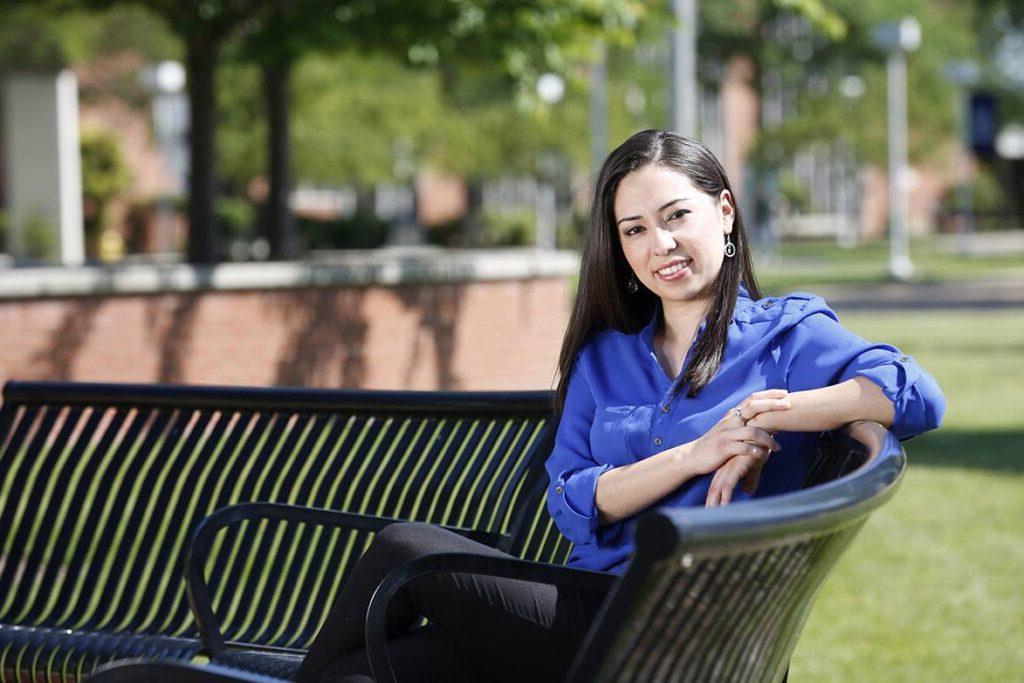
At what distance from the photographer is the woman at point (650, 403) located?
2.71 meters

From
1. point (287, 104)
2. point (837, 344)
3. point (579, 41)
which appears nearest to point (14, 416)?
point (837, 344)

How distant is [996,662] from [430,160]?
31.2 m

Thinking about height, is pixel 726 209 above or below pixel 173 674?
above

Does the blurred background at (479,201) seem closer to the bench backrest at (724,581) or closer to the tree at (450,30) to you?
the tree at (450,30)

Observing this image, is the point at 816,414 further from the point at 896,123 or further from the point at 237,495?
the point at 896,123

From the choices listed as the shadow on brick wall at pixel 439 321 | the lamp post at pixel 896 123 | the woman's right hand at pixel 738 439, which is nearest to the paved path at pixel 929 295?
the lamp post at pixel 896 123

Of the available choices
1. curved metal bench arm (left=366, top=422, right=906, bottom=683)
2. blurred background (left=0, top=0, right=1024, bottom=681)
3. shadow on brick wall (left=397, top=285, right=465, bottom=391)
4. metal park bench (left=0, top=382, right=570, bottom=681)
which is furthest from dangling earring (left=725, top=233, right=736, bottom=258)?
shadow on brick wall (left=397, top=285, right=465, bottom=391)

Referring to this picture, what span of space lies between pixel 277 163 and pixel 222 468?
426 inches

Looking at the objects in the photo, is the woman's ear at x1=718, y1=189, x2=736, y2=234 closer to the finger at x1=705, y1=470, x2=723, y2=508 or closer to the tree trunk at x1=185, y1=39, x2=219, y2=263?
the finger at x1=705, y1=470, x2=723, y2=508

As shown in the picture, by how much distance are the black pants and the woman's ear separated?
0.74 m

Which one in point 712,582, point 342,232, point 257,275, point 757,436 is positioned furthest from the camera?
point 342,232

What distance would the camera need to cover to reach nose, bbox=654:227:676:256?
2.88 m

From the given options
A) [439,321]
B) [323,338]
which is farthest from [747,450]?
[439,321]

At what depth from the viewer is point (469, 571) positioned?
2.55 m
